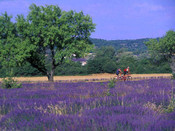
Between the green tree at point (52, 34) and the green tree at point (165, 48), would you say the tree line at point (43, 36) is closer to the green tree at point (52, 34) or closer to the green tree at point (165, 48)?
the green tree at point (52, 34)

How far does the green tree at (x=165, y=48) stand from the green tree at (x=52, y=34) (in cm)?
2157

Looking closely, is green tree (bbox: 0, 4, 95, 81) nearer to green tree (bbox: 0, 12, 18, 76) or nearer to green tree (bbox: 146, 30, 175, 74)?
green tree (bbox: 0, 12, 18, 76)

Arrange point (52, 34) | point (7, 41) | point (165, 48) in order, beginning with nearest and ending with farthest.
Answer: point (52, 34) < point (7, 41) < point (165, 48)

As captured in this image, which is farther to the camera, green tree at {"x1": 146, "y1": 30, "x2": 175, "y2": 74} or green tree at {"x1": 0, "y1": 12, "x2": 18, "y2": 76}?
green tree at {"x1": 146, "y1": 30, "x2": 175, "y2": 74}

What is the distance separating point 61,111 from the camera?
6578 mm

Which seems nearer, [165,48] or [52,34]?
[52,34]

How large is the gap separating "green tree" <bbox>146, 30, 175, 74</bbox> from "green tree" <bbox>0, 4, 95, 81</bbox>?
2157 centimetres

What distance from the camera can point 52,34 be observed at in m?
33.0

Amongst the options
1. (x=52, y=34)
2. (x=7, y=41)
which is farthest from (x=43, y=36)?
(x=7, y=41)

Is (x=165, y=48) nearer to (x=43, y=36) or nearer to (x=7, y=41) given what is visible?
(x=43, y=36)

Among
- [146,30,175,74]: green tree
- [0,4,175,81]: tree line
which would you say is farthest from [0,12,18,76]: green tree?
[146,30,175,74]: green tree

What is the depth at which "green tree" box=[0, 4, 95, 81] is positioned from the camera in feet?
110

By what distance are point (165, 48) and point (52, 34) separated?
2817 cm

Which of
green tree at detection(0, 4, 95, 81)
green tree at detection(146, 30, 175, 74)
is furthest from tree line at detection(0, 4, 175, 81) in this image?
green tree at detection(146, 30, 175, 74)
